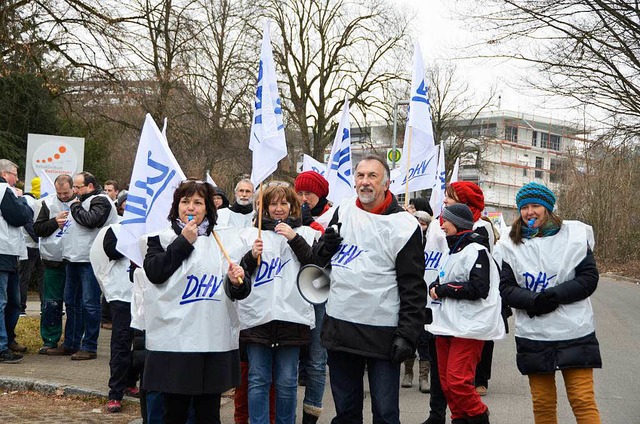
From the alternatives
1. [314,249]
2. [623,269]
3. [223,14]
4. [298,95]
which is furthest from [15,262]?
[623,269]

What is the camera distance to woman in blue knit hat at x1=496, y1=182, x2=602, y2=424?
5590 mm

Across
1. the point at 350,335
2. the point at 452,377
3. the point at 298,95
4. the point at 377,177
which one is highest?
the point at 298,95

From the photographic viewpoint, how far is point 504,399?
27.9 ft

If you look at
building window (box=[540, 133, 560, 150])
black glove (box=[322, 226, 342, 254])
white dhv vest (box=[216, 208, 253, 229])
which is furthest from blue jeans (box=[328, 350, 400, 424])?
building window (box=[540, 133, 560, 150])

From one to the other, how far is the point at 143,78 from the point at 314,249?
1627cm

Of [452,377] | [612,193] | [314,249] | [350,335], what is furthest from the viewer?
[612,193]

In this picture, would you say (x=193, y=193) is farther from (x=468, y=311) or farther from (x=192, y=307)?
(x=468, y=311)

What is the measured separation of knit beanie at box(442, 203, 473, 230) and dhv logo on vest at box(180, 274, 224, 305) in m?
2.08

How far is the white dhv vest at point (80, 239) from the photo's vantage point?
935 centimetres

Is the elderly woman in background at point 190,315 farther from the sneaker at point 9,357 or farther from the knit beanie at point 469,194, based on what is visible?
the sneaker at point 9,357

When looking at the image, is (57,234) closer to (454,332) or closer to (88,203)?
(88,203)

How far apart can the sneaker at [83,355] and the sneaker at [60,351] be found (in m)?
0.27

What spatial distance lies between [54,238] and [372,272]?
5666 mm

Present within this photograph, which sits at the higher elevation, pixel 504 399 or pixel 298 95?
pixel 298 95
